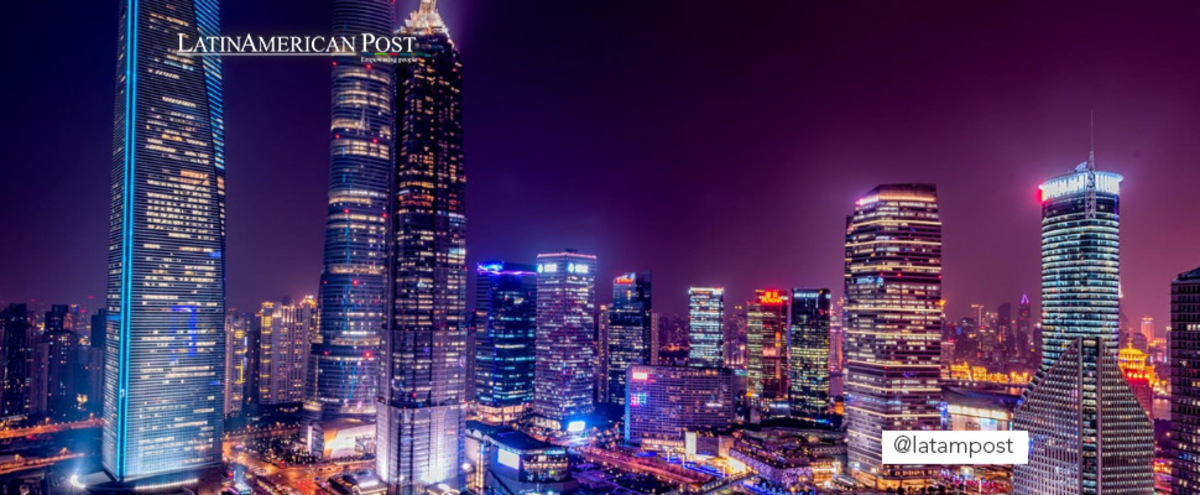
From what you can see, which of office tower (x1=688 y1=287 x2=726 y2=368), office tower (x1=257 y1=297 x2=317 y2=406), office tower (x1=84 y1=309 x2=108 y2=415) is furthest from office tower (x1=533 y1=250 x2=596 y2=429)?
office tower (x1=84 y1=309 x2=108 y2=415)

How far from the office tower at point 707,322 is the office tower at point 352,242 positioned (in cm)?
4083

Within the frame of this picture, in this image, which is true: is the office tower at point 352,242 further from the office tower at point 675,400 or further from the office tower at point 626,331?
the office tower at point 626,331

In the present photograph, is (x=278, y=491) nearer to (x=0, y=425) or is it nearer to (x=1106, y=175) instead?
(x=0, y=425)

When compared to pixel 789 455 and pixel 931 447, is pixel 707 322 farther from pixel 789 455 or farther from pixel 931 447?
pixel 931 447

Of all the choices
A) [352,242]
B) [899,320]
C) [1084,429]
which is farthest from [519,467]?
[1084,429]

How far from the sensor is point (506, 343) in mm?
76875

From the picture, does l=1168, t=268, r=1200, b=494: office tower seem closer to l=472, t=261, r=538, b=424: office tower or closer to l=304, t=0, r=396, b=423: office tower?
l=304, t=0, r=396, b=423: office tower

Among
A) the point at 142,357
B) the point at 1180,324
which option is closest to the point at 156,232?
the point at 142,357

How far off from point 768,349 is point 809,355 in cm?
821

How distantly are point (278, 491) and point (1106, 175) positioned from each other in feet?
196

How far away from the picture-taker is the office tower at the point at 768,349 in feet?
263

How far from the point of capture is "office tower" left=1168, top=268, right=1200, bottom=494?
29.8 metres

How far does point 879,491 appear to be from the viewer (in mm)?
44656

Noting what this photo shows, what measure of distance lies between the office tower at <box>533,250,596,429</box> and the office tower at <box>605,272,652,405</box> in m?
9.35
